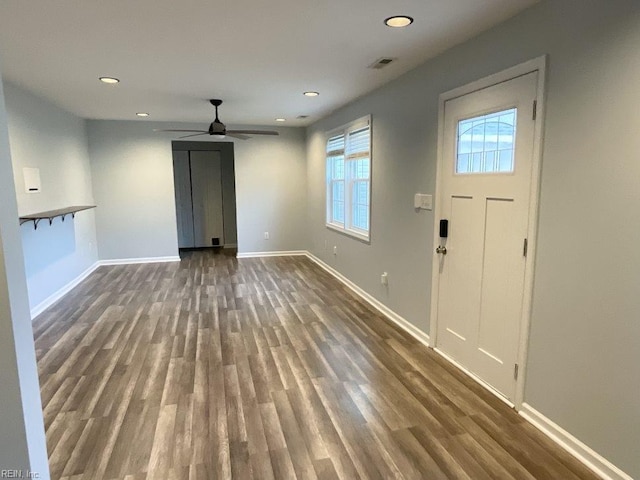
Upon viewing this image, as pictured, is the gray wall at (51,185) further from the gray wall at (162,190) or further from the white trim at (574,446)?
the white trim at (574,446)

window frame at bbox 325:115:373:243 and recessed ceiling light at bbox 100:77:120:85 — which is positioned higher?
recessed ceiling light at bbox 100:77:120:85

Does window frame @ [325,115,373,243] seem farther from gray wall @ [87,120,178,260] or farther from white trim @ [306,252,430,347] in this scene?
gray wall @ [87,120,178,260]

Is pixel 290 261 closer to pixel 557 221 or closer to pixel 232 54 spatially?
pixel 232 54

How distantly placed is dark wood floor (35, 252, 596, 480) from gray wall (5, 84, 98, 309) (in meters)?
0.67

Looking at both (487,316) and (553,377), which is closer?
(553,377)

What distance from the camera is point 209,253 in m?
7.83

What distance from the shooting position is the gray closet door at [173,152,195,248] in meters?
8.05

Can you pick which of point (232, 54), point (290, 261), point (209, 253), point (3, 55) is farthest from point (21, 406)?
point (209, 253)

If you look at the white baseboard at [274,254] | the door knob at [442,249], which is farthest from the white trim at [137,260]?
the door knob at [442,249]

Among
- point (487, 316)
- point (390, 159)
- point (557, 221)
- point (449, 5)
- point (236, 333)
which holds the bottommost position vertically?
point (236, 333)

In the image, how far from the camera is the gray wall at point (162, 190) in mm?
6539

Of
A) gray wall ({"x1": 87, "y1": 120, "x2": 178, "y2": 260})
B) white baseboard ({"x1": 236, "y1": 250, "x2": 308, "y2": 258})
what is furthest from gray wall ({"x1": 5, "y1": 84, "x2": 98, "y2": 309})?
white baseboard ({"x1": 236, "y1": 250, "x2": 308, "y2": 258})

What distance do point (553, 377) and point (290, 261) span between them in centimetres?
519

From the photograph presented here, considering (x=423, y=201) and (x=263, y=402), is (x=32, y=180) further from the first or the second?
(x=423, y=201)
